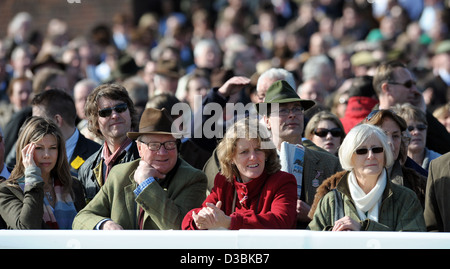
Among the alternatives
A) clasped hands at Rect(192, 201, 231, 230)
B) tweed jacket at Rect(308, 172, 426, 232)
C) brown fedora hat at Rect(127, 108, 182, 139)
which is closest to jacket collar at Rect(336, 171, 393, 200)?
tweed jacket at Rect(308, 172, 426, 232)

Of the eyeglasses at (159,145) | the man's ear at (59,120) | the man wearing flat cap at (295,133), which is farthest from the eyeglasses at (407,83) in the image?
the man's ear at (59,120)

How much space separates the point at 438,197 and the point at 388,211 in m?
0.64

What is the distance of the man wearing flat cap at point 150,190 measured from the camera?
4.89m

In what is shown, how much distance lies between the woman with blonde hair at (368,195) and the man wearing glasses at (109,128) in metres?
1.78

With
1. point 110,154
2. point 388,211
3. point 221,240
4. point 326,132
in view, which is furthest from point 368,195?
point 110,154

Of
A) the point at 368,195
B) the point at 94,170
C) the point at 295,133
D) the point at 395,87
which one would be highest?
the point at 395,87

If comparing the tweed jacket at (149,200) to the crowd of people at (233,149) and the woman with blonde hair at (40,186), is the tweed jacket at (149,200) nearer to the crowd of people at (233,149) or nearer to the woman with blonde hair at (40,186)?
the crowd of people at (233,149)

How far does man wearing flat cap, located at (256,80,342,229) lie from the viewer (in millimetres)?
5480

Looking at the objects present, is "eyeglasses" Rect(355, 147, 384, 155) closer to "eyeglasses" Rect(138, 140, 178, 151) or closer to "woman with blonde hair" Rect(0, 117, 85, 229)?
"eyeglasses" Rect(138, 140, 178, 151)

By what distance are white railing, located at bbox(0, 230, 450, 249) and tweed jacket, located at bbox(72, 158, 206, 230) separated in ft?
4.67

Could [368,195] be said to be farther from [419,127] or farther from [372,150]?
[419,127]

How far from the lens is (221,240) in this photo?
3373mm
